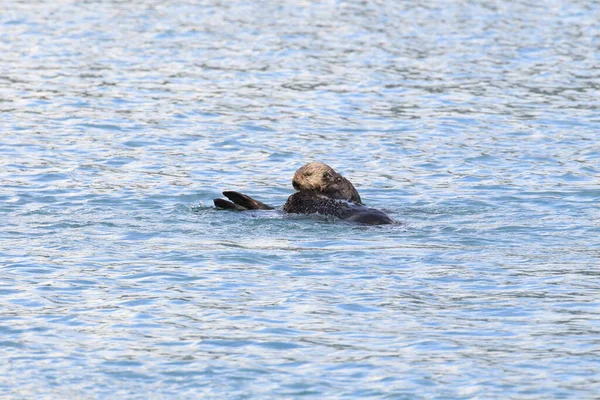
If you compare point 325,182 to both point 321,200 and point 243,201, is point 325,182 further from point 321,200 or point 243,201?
point 243,201

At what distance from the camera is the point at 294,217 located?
33.3ft

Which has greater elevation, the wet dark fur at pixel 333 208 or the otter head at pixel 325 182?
the otter head at pixel 325 182

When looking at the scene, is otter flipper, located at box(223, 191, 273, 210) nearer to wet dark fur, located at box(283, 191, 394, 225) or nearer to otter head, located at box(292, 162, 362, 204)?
wet dark fur, located at box(283, 191, 394, 225)

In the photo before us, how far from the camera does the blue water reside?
686 centimetres

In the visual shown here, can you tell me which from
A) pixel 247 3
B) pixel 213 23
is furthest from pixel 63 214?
pixel 247 3

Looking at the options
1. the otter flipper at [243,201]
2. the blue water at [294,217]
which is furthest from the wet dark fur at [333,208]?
the otter flipper at [243,201]

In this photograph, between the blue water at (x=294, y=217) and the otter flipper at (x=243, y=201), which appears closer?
the blue water at (x=294, y=217)

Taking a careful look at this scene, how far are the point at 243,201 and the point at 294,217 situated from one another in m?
0.44

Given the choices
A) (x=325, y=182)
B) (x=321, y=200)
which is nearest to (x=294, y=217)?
(x=321, y=200)

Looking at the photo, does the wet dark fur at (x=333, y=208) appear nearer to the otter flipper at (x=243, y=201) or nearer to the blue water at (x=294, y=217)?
the blue water at (x=294, y=217)

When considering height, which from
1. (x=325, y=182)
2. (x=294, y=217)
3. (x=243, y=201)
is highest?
(x=325, y=182)

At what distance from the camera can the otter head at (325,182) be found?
33.8ft

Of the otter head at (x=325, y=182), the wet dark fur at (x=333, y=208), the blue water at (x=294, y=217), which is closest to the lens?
the blue water at (x=294, y=217)

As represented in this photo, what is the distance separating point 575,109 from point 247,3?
435 inches
